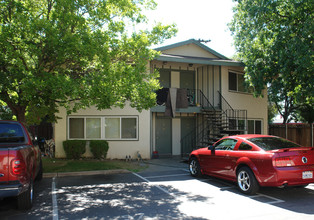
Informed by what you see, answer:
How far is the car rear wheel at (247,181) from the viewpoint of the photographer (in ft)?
20.5

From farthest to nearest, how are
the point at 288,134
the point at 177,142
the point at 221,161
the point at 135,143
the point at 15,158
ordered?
the point at 288,134
the point at 177,142
the point at 135,143
the point at 221,161
the point at 15,158

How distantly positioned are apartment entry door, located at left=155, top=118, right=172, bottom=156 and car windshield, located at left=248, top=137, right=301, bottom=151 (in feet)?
24.9

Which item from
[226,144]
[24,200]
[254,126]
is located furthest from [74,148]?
[254,126]

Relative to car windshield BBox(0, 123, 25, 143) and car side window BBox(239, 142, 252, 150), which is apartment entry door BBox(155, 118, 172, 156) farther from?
car windshield BBox(0, 123, 25, 143)

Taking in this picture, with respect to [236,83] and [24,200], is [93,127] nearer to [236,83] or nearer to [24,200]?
[24,200]

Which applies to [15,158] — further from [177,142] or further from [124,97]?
[177,142]

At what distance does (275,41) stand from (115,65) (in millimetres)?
8228

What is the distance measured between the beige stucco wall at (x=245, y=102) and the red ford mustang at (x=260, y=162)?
7365mm

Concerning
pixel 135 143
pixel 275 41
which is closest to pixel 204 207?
pixel 135 143

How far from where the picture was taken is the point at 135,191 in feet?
23.0

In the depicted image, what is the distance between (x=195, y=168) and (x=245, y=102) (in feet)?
27.7

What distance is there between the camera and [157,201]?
239 inches

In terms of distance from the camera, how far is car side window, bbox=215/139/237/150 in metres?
7.44

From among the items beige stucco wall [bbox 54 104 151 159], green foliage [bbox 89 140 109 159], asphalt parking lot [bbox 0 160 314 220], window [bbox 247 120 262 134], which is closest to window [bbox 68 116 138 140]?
Answer: beige stucco wall [bbox 54 104 151 159]
